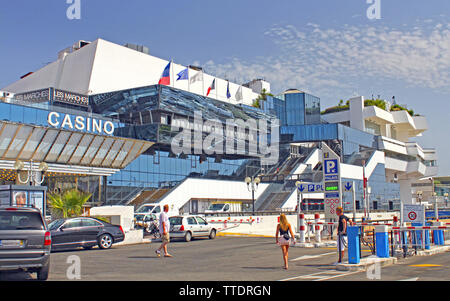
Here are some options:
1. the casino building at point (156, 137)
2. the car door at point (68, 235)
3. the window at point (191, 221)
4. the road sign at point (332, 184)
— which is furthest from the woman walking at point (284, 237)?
the casino building at point (156, 137)

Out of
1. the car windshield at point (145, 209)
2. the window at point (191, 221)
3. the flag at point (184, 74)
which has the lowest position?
the window at point (191, 221)

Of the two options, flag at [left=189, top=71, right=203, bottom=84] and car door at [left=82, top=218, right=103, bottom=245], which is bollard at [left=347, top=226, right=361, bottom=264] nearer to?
car door at [left=82, top=218, right=103, bottom=245]

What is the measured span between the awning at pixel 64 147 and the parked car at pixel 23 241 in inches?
1028

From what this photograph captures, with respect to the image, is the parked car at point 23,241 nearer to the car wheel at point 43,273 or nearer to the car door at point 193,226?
the car wheel at point 43,273

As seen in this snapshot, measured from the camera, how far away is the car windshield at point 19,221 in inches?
434

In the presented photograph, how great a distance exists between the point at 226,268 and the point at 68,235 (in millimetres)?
9087

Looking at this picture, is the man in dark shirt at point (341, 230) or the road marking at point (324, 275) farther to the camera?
the man in dark shirt at point (341, 230)

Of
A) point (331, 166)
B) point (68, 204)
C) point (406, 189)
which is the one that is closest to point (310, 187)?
point (331, 166)

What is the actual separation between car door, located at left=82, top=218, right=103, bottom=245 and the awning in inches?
693

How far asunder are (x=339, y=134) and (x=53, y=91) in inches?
1639

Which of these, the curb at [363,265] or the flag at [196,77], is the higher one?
the flag at [196,77]

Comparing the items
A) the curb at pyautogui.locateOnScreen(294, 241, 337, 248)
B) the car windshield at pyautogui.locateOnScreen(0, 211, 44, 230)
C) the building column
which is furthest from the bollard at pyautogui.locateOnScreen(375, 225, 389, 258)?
the building column

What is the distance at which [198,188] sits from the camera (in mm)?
51906

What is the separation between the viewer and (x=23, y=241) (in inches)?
429
